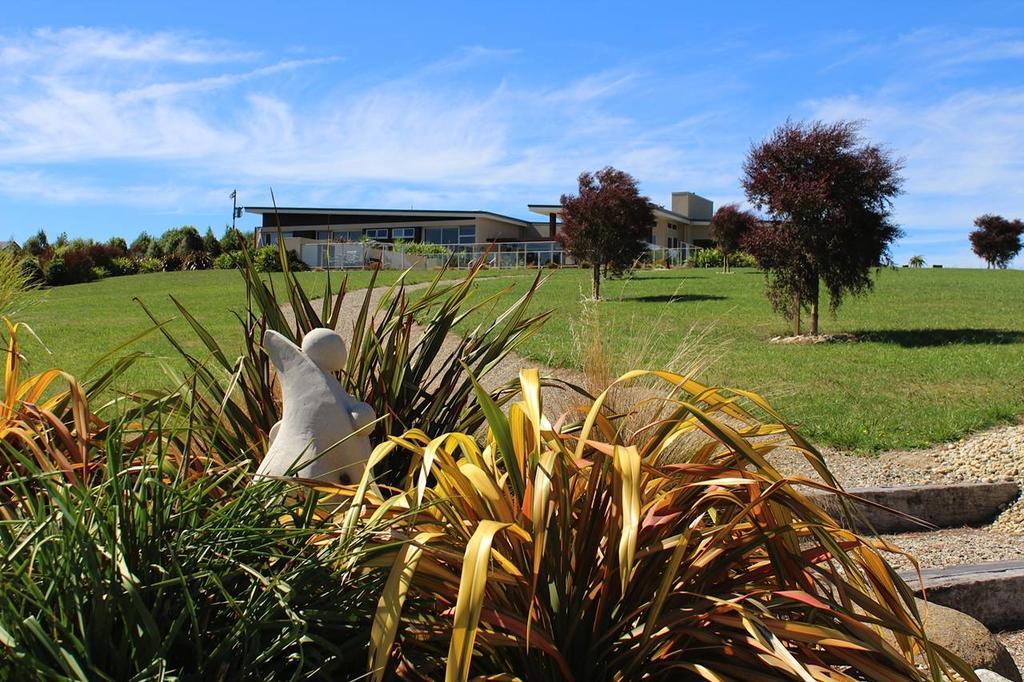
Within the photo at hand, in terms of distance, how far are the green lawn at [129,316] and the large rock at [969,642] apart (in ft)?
12.4

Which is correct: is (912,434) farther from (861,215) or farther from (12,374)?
(861,215)

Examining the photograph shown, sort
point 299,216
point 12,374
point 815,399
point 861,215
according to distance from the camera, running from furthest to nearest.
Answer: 1. point 299,216
2. point 861,215
3. point 815,399
4. point 12,374

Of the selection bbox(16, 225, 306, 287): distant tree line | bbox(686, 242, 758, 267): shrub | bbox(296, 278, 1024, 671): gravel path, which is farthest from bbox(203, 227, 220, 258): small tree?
bbox(296, 278, 1024, 671): gravel path

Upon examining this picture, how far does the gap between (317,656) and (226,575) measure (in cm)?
27

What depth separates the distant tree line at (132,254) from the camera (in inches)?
1470

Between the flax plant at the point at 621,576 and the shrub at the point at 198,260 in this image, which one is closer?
the flax plant at the point at 621,576

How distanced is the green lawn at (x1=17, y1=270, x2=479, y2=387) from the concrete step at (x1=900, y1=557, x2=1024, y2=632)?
13.1ft

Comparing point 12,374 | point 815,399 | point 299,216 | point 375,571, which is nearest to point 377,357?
point 12,374

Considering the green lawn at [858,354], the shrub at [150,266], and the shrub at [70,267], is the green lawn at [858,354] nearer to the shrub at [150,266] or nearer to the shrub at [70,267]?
the shrub at [70,267]

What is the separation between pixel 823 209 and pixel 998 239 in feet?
137

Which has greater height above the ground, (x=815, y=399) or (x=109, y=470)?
(x=109, y=470)

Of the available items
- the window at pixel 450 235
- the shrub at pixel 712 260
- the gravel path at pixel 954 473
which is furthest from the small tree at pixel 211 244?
the gravel path at pixel 954 473

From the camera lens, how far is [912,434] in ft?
26.4

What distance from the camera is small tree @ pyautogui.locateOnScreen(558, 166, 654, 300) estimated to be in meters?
24.2
